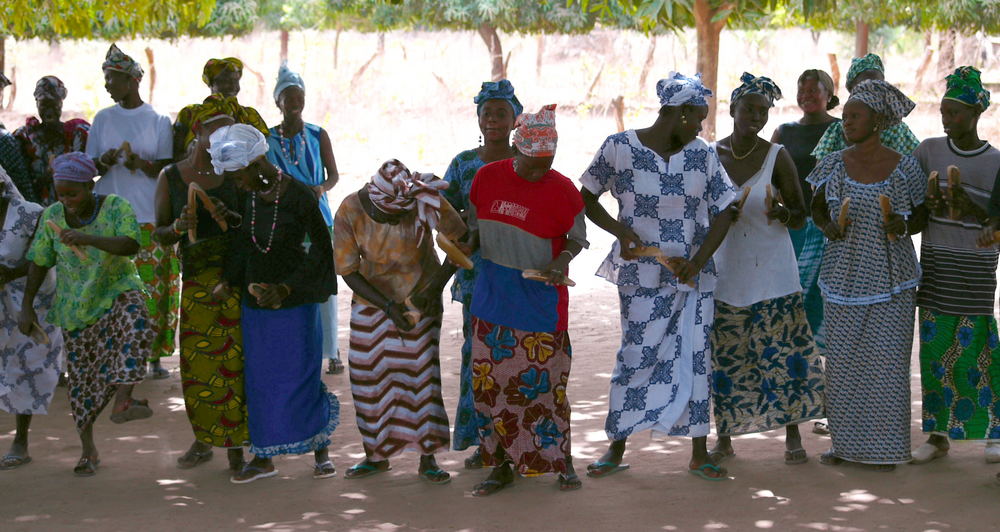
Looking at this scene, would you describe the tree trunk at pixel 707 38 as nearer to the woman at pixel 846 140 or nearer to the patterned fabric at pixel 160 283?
the woman at pixel 846 140

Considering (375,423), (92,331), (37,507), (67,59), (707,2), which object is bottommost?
(37,507)

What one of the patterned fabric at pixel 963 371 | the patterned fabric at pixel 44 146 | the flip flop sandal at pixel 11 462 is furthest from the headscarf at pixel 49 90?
the patterned fabric at pixel 963 371

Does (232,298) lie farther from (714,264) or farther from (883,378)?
(883,378)

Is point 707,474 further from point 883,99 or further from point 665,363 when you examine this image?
point 883,99

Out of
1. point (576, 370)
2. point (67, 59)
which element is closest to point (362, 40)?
point (67, 59)

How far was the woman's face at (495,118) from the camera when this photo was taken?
17.6ft

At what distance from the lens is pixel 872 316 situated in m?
5.29

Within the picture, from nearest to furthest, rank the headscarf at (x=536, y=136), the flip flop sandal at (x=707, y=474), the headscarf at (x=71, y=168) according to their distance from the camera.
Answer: the headscarf at (x=536, y=136) → the flip flop sandal at (x=707, y=474) → the headscarf at (x=71, y=168)

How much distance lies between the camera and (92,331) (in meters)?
5.60

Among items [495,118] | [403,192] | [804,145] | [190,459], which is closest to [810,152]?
[804,145]

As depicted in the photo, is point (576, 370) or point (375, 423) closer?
point (375, 423)

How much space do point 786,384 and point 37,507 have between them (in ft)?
11.6

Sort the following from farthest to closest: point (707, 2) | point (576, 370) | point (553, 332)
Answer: point (707, 2)
point (576, 370)
point (553, 332)

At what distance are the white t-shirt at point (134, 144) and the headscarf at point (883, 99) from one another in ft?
14.3
